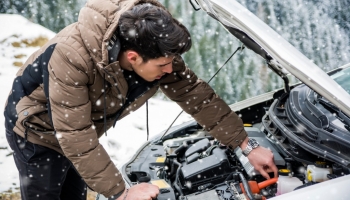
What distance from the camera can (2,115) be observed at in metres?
6.38

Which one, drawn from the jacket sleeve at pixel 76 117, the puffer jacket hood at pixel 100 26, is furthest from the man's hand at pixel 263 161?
the puffer jacket hood at pixel 100 26

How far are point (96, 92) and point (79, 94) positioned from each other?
173mm

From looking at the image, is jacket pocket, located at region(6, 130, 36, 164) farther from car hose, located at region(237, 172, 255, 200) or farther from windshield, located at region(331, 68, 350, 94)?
windshield, located at region(331, 68, 350, 94)

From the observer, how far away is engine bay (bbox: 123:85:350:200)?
7.30 ft

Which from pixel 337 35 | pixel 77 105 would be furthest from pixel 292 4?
pixel 77 105

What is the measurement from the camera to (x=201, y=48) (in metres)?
10.2

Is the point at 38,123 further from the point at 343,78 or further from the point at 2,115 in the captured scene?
the point at 2,115

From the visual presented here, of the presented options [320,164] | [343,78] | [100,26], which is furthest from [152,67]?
[343,78]

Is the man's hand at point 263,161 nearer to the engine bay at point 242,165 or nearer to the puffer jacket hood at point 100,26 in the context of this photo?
the engine bay at point 242,165

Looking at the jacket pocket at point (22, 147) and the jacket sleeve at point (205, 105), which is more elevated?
the jacket sleeve at point (205, 105)

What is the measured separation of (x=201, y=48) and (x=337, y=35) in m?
4.57

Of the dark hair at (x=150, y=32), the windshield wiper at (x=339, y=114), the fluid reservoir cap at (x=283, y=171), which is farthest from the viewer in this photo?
the fluid reservoir cap at (x=283, y=171)

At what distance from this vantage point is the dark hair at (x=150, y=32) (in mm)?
1902

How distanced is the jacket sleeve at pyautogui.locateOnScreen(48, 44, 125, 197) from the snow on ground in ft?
5.17
